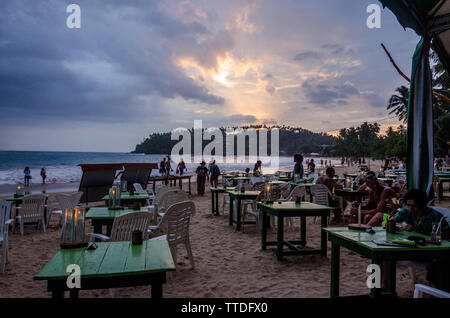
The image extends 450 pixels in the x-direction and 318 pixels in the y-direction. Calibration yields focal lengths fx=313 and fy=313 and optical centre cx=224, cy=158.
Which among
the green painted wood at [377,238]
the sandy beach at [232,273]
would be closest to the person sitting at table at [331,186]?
the sandy beach at [232,273]

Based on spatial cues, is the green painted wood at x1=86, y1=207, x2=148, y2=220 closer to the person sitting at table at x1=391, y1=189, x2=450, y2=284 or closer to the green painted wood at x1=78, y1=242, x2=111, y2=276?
the green painted wood at x1=78, y1=242, x2=111, y2=276

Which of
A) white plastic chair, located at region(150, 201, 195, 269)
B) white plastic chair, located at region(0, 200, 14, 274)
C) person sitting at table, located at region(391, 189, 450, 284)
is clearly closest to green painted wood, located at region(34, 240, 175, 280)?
white plastic chair, located at region(150, 201, 195, 269)

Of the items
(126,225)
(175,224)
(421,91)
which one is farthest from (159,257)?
(421,91)

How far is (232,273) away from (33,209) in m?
5.06

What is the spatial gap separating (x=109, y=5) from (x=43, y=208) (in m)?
4.49

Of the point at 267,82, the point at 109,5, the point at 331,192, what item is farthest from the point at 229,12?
the point at 267,82

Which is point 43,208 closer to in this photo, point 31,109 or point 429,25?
point 429,25

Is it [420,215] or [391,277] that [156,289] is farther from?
[420,215]

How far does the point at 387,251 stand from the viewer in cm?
232

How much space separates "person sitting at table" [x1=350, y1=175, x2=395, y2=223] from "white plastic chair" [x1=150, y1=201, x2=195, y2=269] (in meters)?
3.17

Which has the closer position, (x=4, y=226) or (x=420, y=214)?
(x=420, y=214)

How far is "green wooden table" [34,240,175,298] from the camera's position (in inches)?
68.8

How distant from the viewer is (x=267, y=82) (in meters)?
15.9

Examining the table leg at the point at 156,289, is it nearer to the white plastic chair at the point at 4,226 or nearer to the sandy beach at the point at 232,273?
the sandy beach at the point at 232,273
